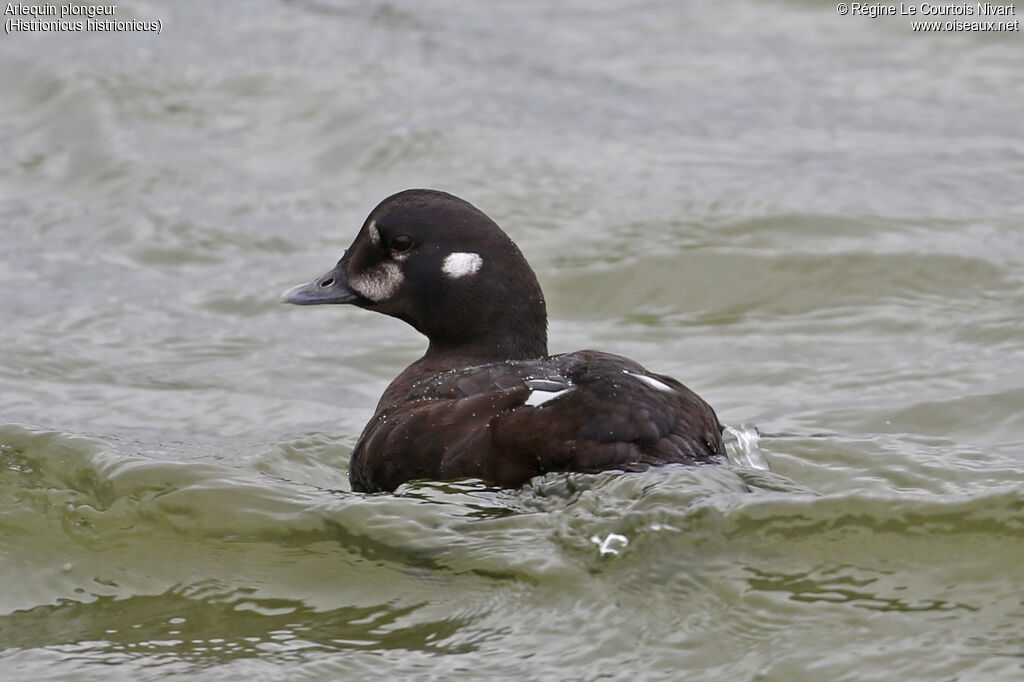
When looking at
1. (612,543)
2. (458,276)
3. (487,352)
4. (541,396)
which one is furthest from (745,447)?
(612,543)

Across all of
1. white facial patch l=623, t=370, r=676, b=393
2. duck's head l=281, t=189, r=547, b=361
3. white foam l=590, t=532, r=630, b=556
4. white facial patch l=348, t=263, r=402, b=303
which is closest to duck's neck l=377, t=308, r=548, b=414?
duck's head l=281, t=189, r=547, b=361

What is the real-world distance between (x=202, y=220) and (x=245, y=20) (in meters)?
4.00

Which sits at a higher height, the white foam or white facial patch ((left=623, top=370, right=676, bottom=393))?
white facial patch ((left=623, top=370, right=676, bottom=393))

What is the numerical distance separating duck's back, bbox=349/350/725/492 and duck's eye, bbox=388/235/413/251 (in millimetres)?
679

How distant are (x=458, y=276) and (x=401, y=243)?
0.83 feet

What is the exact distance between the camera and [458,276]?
221 inches

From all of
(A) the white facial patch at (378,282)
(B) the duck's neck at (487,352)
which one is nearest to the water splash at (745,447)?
(B) the duck's neck at (487,352)

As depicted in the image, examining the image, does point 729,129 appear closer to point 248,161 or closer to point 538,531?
point 248,161

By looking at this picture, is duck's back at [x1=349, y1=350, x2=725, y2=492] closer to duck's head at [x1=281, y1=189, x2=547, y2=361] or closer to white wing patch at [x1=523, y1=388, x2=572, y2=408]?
white wing patch at [x1=523, y1=388, x2=572, y2=408]

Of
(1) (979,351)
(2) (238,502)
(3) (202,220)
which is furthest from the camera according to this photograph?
(3) (202,220)

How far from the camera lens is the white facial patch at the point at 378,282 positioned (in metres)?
5.77

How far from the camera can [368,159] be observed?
10.6 metres

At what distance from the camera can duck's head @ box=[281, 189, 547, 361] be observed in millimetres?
5574

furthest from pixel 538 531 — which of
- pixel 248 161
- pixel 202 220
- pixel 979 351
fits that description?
pixel 248 161
